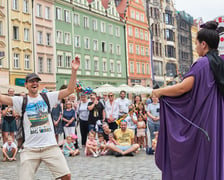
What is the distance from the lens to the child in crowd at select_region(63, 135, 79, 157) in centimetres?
1143

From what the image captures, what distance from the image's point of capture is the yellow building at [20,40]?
37.6 meters

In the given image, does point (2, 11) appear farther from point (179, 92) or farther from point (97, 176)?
point (179, 92)

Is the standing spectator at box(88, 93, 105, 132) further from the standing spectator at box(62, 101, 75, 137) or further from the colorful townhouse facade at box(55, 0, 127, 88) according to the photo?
the colorful townhouse facade at box(55, 0, 127, 88)

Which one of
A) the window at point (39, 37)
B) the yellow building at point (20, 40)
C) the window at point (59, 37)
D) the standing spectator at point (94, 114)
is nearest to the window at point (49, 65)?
the window at point (39, 37)

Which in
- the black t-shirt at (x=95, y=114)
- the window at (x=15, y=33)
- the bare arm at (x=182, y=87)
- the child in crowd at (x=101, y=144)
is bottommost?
the child in crowd at (x=101, y=144)

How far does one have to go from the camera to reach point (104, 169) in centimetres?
864

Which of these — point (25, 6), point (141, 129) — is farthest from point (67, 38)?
point (141, 129)

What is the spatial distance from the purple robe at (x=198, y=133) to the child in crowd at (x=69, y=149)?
762 centimetres

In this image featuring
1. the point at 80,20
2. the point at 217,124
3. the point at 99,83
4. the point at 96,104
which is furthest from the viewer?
the point at 99,83

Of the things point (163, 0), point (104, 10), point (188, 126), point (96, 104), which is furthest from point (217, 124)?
point (163, 0)

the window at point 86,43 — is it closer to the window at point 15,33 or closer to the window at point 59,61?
the window at point 59,61

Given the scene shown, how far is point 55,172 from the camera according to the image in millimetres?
5137

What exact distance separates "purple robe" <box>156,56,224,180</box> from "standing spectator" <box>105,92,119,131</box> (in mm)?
9068

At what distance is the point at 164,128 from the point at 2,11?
115 ft
